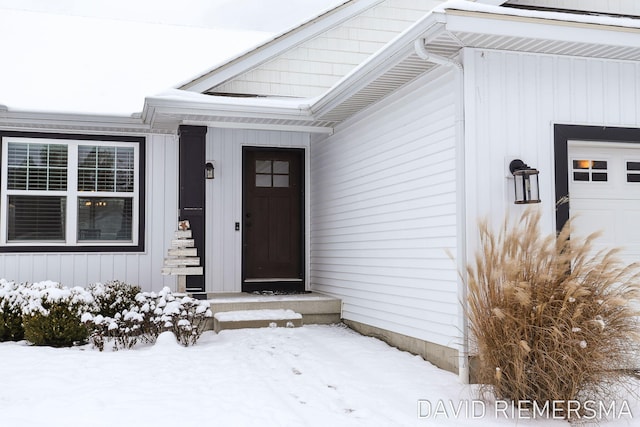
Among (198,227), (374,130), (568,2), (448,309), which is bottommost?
(448,309)

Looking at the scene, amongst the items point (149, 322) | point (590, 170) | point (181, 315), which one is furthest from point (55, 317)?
point (590, 170)

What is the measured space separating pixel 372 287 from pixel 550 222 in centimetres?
232

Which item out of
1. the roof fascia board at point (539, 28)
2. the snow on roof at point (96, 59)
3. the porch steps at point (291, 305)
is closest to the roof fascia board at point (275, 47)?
the snow on roof at point (96, 59)

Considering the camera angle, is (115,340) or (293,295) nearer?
(115,340)

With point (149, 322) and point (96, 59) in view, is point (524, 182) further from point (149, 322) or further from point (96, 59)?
point (96, 59)

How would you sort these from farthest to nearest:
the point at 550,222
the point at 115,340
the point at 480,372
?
the point at 115,340, the point at 550,222, the point at 480,372

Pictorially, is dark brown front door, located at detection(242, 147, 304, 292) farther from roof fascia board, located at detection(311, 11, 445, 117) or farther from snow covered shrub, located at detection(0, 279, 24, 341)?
snow covered shrub, located at detection(0, 279, 24, 341)

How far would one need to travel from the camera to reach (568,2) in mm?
7523

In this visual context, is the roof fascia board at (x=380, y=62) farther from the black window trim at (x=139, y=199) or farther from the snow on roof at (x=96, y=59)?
the black window trim at (x=139, y=199)

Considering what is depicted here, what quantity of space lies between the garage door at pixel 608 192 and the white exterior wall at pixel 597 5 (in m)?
2.63

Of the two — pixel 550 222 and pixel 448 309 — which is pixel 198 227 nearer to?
pixel 448 309

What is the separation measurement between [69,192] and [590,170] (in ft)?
20.3

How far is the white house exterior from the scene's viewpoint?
5055mm

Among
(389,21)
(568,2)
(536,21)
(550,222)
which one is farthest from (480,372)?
(389,21)
